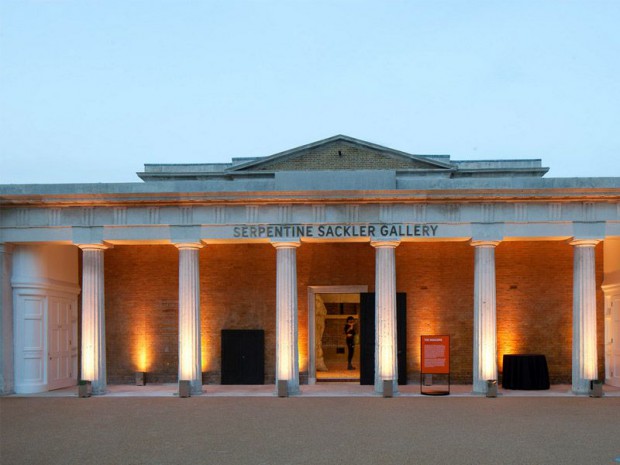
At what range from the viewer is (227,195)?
21.6 meters

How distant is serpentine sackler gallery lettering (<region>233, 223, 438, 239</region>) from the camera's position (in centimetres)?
2170

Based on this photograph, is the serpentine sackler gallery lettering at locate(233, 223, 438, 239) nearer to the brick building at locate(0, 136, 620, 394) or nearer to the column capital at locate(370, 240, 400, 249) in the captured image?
the brick building at locate(0, 136, 620, 394)

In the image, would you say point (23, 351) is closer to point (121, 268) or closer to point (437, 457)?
point (121, 268)

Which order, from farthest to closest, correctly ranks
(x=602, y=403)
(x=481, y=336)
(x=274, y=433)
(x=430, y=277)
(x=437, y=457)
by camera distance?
1. (x=430, y=277)
2. (x=481, y=336)
3. (x=602, y=403)
4. (x=274, y=433)
5. (x=437, y=457)

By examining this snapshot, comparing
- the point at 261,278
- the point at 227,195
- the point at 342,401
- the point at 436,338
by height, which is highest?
the point at 227,195

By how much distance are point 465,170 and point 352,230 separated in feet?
39.7

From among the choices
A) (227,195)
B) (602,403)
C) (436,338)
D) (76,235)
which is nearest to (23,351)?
(76,235)

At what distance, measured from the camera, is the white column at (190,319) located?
71.3 feet

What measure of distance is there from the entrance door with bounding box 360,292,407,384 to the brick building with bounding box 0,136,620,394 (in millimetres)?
50

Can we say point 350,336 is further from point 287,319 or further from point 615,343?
point 615,343

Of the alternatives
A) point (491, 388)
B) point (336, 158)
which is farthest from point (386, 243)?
point (336, 158)

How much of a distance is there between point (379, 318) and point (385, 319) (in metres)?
0.20

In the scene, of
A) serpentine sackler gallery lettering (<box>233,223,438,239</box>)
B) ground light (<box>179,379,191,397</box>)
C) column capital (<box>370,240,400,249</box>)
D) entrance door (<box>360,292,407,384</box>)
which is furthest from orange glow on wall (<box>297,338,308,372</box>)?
column capital (<box>370,240,400,249</box>)

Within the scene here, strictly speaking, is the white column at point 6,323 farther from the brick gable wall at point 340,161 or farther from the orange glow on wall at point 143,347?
the brick gable wall at point 340,161
